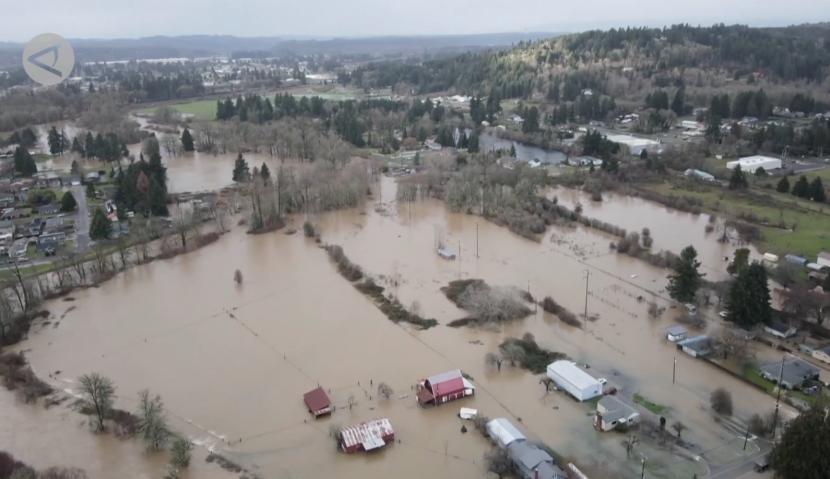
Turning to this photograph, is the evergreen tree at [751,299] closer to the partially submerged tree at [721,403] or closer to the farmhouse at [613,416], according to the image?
the partially submerged tree at [721,403]

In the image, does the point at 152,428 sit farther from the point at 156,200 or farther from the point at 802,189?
the point at 802,189

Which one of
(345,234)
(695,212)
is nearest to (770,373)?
(695,212)

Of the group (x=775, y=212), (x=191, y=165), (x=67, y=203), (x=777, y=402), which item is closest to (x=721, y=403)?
(x=777, y=402)

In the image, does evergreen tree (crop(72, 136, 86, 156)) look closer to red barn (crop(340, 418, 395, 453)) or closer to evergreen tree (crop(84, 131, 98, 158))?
evergreen tree (crop(84, 131, 98, 158))

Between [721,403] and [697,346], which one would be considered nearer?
[721,403]

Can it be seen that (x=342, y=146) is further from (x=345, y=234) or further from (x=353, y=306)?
(x=353, y=306)

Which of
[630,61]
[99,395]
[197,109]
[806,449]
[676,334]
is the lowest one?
[676,334]
